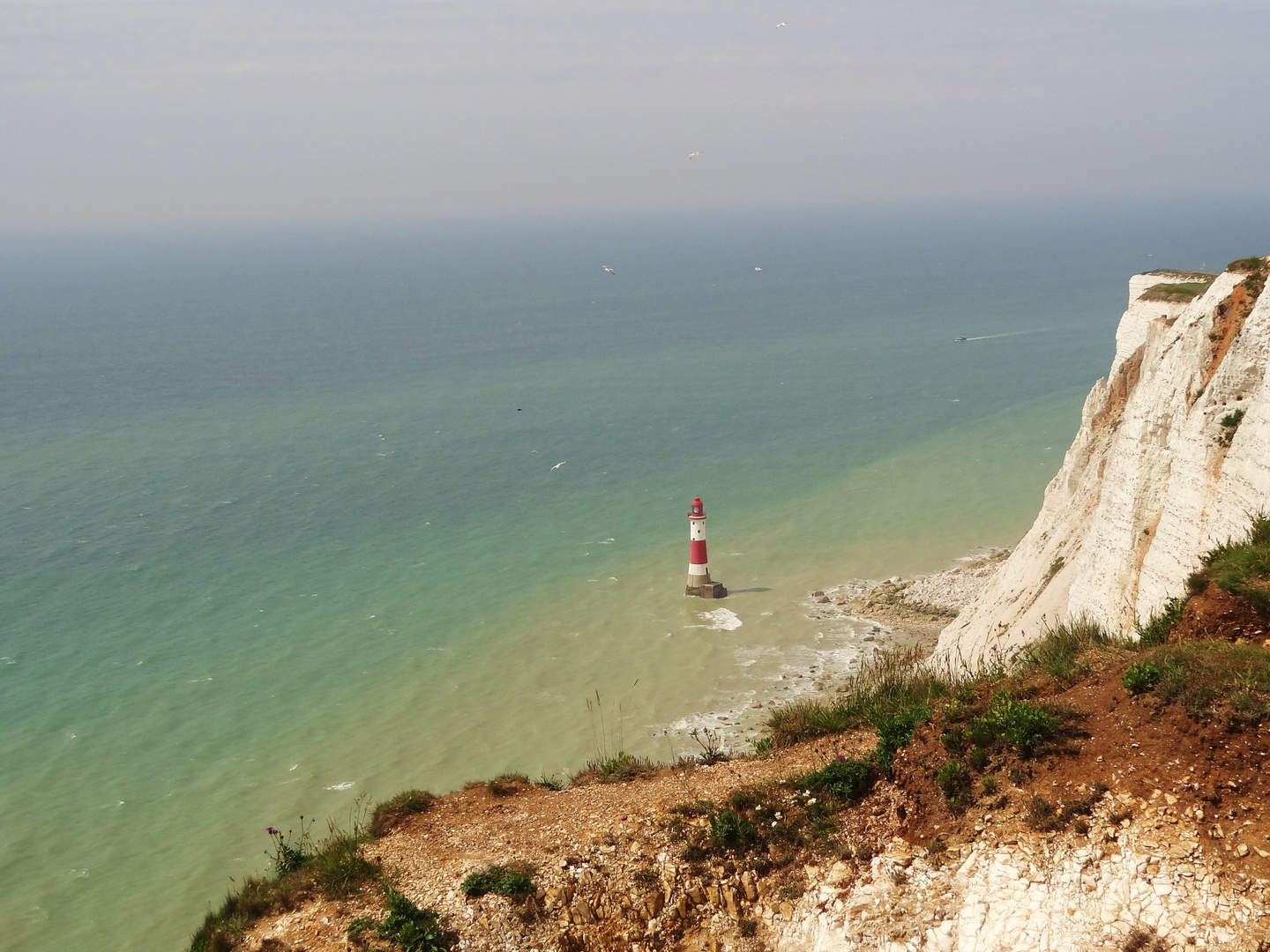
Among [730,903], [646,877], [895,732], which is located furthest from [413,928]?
[895,732]

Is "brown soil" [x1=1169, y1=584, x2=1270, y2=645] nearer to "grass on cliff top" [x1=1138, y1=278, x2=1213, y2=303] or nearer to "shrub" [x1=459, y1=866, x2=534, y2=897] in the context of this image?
"shrub" [x1=459, y1=866, x2=534, y2=897]

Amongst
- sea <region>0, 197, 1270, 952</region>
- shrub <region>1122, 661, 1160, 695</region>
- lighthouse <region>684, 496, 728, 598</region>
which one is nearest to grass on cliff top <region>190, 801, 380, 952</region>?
shrub <region>1122, 661, 1160, 695</region>

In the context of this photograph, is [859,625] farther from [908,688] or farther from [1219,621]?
[1219,621]

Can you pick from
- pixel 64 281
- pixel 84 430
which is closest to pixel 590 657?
pixel 84 430

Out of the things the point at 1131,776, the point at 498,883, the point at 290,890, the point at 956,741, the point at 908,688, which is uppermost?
the point at 1131,776

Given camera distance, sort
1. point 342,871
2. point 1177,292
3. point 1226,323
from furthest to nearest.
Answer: point 1177,292 → point 1226,323 → point 342,871

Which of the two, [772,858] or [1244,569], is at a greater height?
[1244,569]
